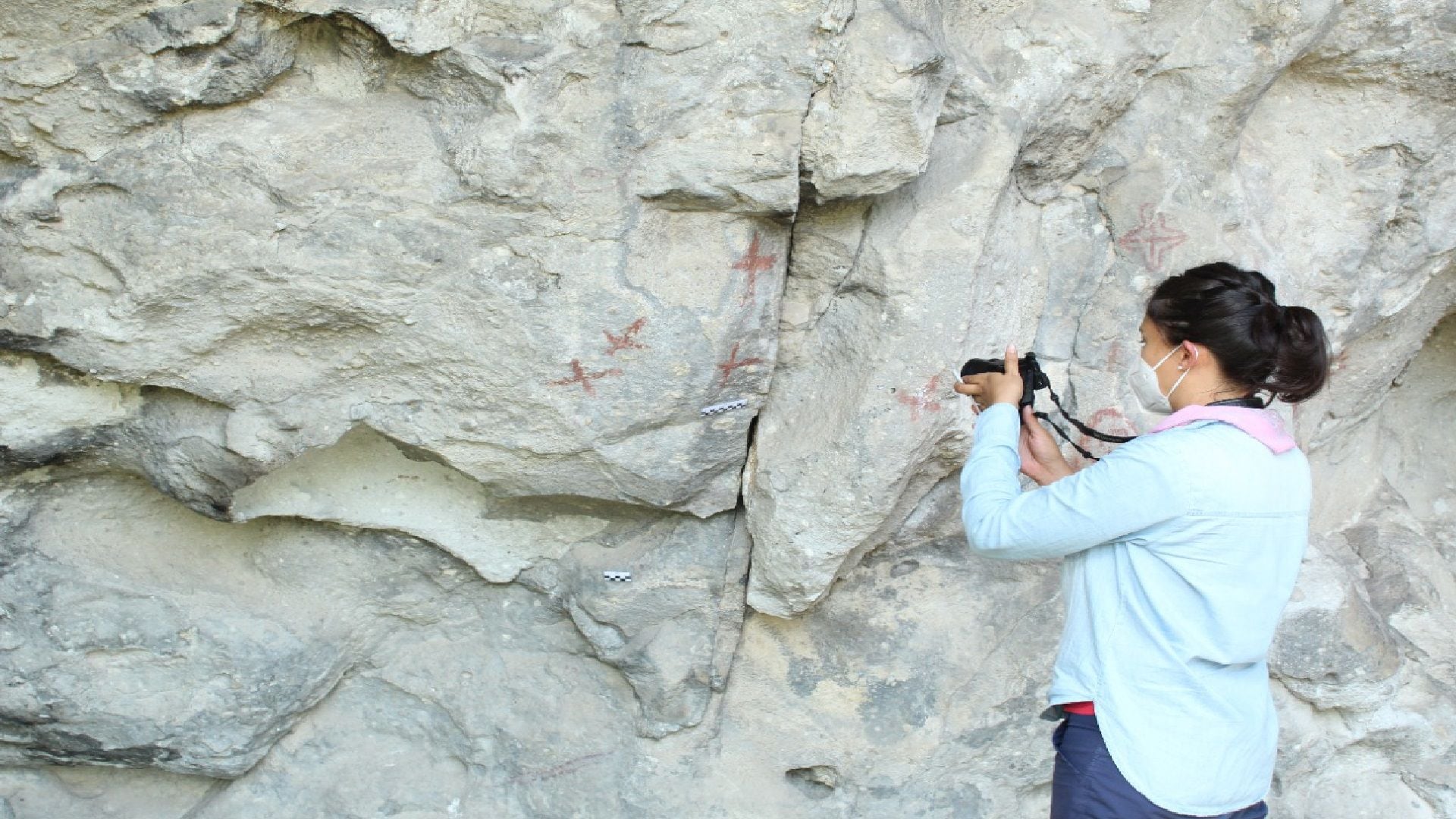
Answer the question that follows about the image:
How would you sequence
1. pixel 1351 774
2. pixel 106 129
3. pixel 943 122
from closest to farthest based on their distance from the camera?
pixel 106 129
pixel 943 122
pixel 1351 774

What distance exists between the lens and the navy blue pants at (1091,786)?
144cm

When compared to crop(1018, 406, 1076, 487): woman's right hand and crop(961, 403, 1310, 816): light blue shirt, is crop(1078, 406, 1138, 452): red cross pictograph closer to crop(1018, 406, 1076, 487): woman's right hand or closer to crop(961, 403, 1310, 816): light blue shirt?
crop(1018, 406, 1076, 487): woman's right hand

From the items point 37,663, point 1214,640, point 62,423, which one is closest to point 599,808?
point 37,663

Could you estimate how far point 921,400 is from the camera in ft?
6.77

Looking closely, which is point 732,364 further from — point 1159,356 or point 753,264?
point 1159,356

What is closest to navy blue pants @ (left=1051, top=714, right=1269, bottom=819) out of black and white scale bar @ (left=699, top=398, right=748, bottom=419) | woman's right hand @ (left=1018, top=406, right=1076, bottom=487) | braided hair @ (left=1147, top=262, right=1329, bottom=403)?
woman's right hand @ (left=1018, top=406, right=1076, bottom=487)

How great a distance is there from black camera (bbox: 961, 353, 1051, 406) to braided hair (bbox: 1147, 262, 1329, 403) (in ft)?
0.71

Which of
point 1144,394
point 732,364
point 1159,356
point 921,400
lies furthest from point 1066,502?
point 1144,394

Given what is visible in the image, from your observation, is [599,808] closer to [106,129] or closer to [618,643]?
[618,643]

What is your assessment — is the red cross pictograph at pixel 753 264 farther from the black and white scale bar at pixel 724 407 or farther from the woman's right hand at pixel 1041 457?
the woman's right hand at pixel 1041 457

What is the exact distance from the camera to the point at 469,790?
2.47m

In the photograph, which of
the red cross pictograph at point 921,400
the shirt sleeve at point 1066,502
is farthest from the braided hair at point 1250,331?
the red cross pictograph at point 921,400

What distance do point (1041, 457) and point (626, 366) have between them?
27.7 inches

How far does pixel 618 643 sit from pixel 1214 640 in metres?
1.23
